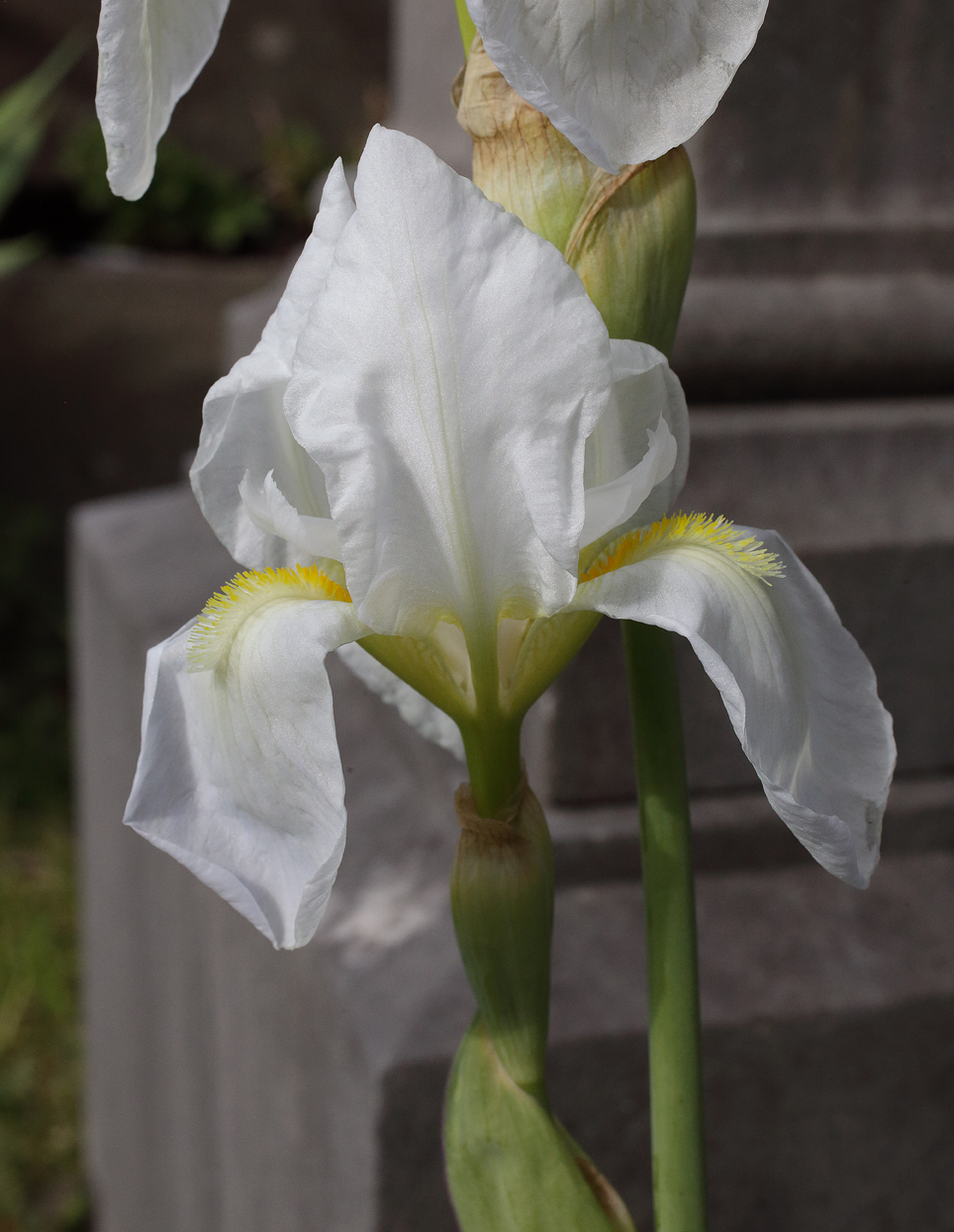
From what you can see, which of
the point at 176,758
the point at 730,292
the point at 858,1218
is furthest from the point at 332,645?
the point at 858,1218

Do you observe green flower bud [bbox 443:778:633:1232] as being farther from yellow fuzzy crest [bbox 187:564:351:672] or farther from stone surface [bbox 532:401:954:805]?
stone surface [bbox 532:401:954:805]

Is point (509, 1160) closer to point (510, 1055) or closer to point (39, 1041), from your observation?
point (510, 1055)

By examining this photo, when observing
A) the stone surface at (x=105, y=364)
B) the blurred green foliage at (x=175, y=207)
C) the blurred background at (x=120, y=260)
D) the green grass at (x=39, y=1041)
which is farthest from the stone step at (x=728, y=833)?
the blurred green foliage at (x=175, y=207)

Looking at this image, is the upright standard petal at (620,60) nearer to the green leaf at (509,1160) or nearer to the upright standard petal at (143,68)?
the upright standard petal at (143,68)

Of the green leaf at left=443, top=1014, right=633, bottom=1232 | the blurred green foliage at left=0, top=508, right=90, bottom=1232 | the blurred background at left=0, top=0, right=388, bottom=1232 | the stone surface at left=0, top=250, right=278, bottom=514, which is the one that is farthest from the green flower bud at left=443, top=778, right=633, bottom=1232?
the stone surface at left=0, top=250, right=278, bottom=514

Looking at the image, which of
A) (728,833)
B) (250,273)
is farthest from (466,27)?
(250,273)

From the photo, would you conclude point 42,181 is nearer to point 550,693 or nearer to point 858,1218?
point 550,693
